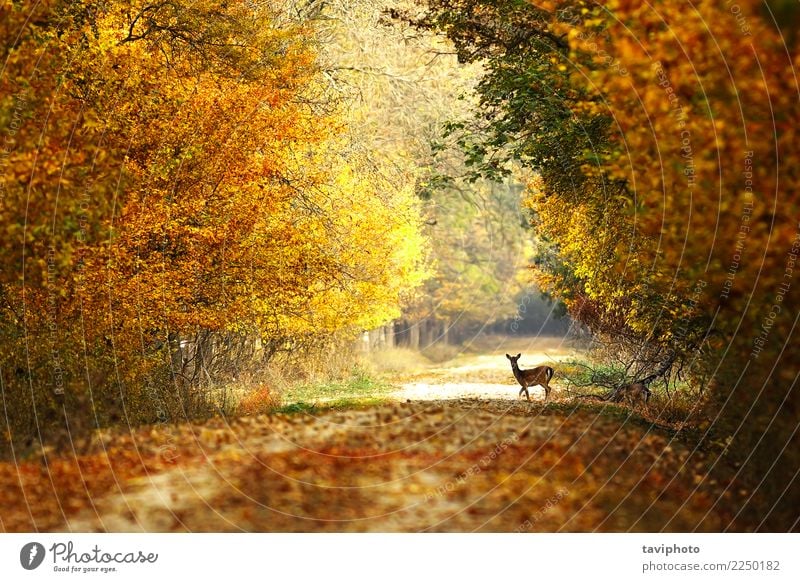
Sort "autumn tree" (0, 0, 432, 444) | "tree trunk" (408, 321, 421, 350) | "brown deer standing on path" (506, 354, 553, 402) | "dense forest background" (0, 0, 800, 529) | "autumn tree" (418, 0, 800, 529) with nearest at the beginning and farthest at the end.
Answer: "autumn tree" (418, 0, 800, 529) → "dense forest background" (0, 0, 800, 529) → "autumn tree" (0, 0, 432, 444) → "brown deer standing on path" (506, 354, 553, 402) → "tree trunk" (408, 321, 421, 350)

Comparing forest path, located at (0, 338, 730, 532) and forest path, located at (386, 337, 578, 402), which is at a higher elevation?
forest path, located at (0, 338, 730, 532)

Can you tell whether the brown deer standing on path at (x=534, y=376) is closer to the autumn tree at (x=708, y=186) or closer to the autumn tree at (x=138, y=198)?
the autumn tree at (x=138, y=198)

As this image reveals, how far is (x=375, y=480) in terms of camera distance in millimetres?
11852

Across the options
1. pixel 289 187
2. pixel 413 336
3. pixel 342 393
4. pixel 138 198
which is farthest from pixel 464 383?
pixel 413 336

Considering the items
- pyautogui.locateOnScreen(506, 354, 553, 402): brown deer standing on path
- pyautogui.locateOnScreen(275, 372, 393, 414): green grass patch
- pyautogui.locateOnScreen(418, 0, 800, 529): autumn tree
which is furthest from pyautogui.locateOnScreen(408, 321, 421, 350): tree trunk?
pyautogui.locateOnScreen(418, 0, 800, 529): autumn tree

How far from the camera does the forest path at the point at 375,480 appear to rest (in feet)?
34.0

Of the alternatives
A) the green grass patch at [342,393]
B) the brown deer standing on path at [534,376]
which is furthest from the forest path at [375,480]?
the green grass patch at [342,393]

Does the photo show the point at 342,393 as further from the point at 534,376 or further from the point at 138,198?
the point at 138,198

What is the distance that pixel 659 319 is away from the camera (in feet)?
48.5

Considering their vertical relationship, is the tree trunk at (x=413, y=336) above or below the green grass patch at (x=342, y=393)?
below

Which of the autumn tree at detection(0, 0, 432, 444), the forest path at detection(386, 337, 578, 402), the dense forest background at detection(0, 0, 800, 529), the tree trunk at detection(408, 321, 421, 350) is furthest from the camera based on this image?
the tree trunk at detection(408, 321, 421, 350)

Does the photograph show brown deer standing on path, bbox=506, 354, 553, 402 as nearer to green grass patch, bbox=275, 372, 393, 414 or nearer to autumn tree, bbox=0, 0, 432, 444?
green grass patch, bbox=275, 372, 393, 414

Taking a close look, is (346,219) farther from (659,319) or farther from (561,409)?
(659,319)

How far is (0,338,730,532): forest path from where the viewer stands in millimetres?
10375
